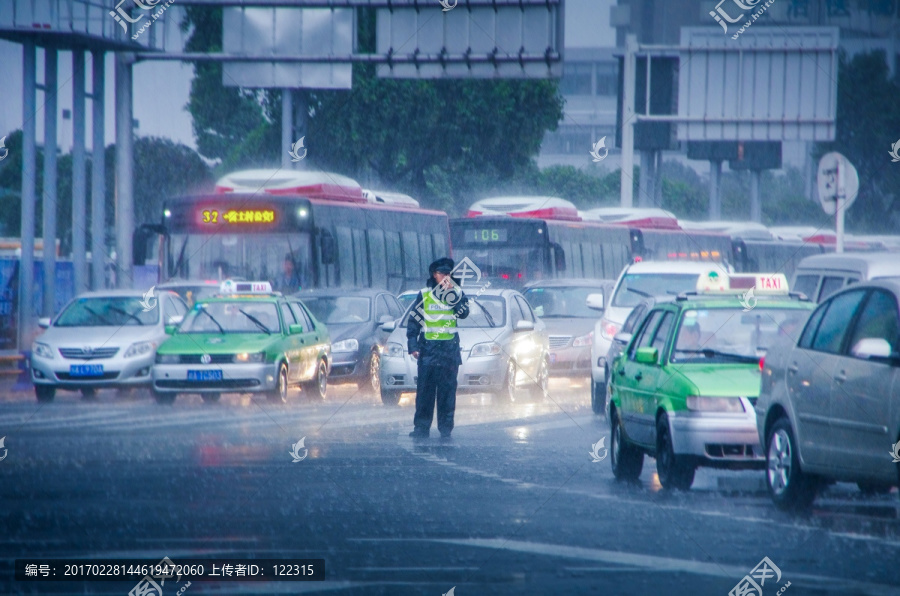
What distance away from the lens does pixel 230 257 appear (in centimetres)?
2783

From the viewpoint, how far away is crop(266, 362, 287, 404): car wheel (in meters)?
21.0

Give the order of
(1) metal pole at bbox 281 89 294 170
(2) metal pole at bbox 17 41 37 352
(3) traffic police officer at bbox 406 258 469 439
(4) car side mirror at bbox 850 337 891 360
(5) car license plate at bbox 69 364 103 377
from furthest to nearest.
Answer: (1) metal pole at bbox 281 89 294 170 < (2) metal pole at bbox 17 41 37 352 < (5) car license plate at bbox 69 364 103 377 < (3) traffic police officer at bbox 406 258 469 439 < (4) car side mirror at bbox 850 337 891 360

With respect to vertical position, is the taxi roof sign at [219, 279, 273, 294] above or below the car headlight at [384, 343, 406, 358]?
above

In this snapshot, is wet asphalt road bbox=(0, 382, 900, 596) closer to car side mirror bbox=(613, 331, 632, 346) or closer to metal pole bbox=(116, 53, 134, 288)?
car side mirror bbox=(613, 331, 632, 346)

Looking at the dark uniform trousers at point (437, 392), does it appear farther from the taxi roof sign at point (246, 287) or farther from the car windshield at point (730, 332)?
the taxi roof sign at point (246, 287)

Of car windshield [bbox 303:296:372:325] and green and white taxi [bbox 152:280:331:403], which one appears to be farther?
car windshield [bbox 303:296:372:325]

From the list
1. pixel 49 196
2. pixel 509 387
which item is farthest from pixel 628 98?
pixel 509 387

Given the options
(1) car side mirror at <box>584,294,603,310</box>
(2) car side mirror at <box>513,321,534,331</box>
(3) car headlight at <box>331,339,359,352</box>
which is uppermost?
(1) car side mirror at <box>584,294,603,310</box>

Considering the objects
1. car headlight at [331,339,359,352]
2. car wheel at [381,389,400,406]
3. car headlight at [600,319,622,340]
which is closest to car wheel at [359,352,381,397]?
car headlight at [331,339,359,352]

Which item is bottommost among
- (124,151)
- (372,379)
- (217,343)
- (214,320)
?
(372,379)

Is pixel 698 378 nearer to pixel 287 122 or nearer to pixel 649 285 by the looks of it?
pixel 649 285

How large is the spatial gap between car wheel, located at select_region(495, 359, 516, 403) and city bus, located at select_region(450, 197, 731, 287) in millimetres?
15083

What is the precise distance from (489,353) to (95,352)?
5.84 metres

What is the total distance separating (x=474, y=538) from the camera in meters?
8.82
